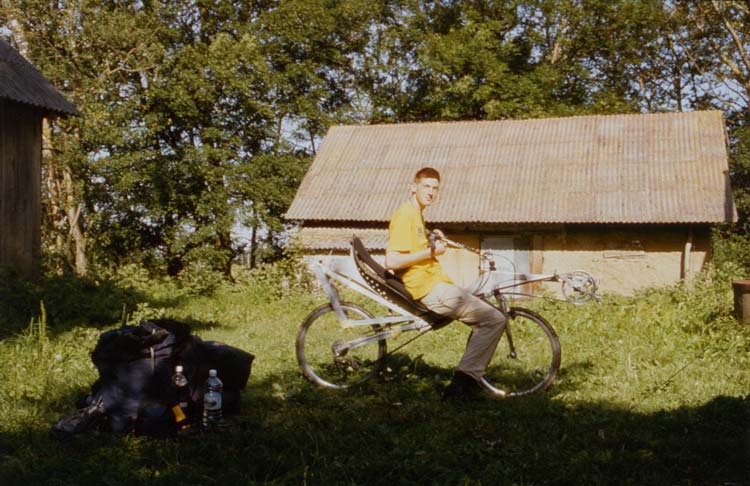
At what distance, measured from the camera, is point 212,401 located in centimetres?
455

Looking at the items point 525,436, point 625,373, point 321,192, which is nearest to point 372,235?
point 321,192

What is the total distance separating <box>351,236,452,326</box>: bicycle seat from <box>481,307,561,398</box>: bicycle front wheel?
75 centimetres

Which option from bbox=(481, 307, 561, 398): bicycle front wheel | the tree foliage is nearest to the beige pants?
bbox=(481, 307, 561, 398): bicycle front wheel

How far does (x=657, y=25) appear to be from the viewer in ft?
89.5

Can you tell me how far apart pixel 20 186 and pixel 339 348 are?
8.47 metres

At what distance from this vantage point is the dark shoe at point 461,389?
5.25 m

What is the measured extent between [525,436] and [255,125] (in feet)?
73.9

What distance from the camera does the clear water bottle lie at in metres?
4.51

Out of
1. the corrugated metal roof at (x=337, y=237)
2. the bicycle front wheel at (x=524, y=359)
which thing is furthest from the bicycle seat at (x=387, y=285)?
the corrugated metal roof at (x=337, y=237)

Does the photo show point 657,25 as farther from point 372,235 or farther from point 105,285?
point 105,285

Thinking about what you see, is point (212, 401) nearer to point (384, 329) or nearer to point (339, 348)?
point (339, 348)

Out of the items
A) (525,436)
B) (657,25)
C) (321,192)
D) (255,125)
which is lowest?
(525,436)

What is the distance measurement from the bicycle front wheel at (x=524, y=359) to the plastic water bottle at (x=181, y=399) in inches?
94.0

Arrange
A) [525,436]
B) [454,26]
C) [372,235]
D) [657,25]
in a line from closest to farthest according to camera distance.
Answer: [525,436] < [372,235] < [657,25] < [454,26]
